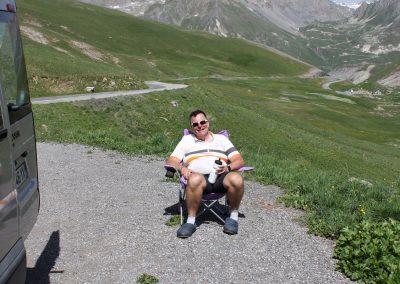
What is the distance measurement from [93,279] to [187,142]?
157 inches

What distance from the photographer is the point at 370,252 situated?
8.56m

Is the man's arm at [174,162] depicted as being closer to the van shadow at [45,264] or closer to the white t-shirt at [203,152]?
the white t-shirt at [203,152]

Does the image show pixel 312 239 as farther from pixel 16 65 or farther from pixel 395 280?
pixel 16 65

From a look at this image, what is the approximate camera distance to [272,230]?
10875mm

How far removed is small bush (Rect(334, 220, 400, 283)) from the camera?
821 centimetres

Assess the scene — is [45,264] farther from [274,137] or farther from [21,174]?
[274,137]

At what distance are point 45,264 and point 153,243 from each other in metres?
2.13

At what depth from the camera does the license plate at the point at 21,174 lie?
22.1ft

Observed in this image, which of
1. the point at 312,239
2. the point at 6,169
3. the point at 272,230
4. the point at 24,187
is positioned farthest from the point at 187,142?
the point at 6,169

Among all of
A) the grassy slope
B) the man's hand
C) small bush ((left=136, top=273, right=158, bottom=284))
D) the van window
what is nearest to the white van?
the van window

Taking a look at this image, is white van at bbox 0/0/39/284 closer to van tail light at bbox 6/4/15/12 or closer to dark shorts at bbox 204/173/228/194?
van tail light at bbox 6/4/15/12

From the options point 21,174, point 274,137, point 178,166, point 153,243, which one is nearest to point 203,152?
point 178,166

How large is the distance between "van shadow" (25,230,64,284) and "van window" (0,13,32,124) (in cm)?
292

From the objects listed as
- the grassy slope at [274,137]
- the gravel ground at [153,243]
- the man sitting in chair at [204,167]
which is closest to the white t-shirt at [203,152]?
the man sitting in chair at [204,167]
